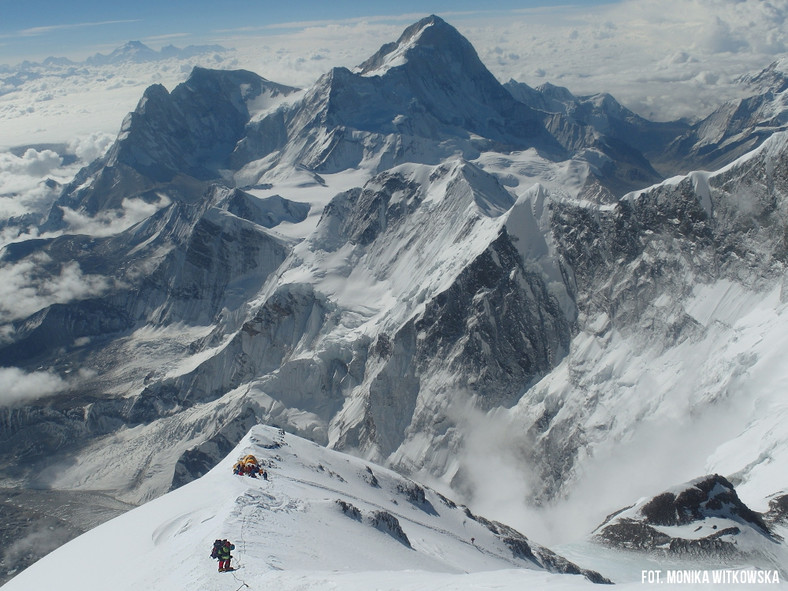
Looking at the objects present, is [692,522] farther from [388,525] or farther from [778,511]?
[388,525]

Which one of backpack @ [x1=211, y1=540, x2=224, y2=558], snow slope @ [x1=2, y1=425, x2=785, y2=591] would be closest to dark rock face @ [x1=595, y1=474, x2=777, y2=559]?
snow slope @ [x1=2, y1=425, x2=785, y2=591]

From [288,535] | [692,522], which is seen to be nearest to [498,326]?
[692,522]

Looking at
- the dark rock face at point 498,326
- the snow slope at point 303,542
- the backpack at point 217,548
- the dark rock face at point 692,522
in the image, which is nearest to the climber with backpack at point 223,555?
the backpack at point 217,548

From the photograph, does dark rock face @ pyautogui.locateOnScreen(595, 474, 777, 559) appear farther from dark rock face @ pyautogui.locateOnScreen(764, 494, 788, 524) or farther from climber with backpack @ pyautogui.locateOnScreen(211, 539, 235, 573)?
climber with backpack @ pyautogui.locateOnScreen(211, 539, 235, 573)

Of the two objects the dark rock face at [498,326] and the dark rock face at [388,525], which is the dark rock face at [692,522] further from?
the dark rock face at [498,326]

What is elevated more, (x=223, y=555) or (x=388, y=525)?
(x=223, y=555)

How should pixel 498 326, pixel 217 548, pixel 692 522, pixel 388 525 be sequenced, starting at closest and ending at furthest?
pixel 217 548 → pixel 388 525 → pixel 692 522 → pixel 498 326

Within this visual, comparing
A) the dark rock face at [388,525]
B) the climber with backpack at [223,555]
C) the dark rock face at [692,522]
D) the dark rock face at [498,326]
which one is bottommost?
the dark rock face at [498,326]

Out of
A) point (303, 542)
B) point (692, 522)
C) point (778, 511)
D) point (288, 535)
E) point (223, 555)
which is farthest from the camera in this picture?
point (778, 511)
